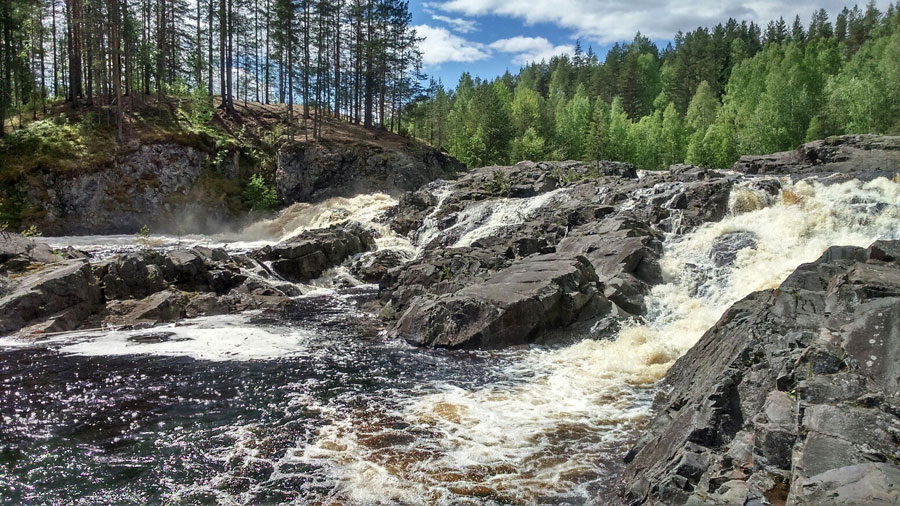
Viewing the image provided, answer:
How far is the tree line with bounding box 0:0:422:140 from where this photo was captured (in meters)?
41.1

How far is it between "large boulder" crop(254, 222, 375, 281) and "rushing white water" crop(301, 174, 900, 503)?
1581cm

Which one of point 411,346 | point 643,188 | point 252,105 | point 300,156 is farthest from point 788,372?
point 252,105

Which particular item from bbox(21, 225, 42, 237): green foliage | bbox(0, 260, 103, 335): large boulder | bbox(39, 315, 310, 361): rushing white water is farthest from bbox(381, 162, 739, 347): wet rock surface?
bbox(21, 225, 42, 237): green foliage

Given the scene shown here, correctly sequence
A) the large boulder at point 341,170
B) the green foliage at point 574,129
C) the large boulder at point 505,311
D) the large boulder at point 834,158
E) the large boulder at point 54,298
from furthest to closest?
1. the green foliage at point 574,129
2. the large boulder at point 341,170
3. the large boulder at point 834,158
4. the large boulder at point 54,298
5. the large boulder at point 505,311

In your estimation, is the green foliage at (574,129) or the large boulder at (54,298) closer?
the large boulder at (54,298)

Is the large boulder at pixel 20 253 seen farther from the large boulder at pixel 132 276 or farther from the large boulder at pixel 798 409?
the large boulder at pixel 798 409

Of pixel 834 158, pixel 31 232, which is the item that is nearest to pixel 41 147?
pixel 31 232

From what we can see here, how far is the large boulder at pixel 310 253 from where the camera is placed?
2764 cm

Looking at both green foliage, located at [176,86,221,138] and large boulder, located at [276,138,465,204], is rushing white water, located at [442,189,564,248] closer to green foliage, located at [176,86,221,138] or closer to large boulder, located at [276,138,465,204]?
large boulder, located at [276,138,465,204]

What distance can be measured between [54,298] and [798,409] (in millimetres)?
21360

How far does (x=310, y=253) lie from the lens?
28.4 metres

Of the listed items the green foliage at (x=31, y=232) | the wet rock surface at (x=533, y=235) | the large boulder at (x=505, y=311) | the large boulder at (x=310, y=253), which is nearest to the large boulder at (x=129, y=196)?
the green foliage at (x=31, y=232)

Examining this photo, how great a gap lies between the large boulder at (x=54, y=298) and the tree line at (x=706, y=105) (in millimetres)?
41095

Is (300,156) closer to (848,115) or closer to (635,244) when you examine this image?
(635,244)
